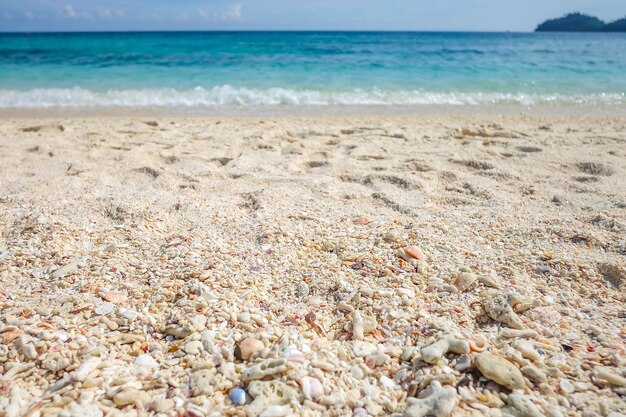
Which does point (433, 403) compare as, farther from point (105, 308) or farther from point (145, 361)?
point (105, 308)

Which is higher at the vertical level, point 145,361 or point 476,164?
point 476,164

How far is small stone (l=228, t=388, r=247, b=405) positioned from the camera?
4.06 ft

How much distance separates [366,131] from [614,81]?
26.6 ft

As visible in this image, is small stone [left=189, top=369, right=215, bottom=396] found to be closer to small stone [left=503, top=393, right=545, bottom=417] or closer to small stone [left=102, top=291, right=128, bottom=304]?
small stone [left=102, top=291, right=128, bottom=304]

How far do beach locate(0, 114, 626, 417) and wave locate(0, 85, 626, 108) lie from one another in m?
4.02

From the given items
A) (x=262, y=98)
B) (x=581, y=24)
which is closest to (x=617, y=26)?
(x=581, y=24)

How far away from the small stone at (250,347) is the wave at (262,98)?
6.32 metres

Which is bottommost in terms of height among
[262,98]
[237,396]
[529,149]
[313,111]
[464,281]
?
[237,396]

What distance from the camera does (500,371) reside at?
1.30 meters

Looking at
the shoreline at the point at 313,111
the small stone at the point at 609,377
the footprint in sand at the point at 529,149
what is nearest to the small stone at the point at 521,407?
the small stone at the point at 609,377

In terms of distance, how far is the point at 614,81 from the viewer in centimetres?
938

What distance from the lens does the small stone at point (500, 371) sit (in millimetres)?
1271

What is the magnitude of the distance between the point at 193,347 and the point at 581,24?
102 m

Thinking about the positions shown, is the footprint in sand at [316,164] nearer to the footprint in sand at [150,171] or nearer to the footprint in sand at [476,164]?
the footprint in sand at [476,164]
